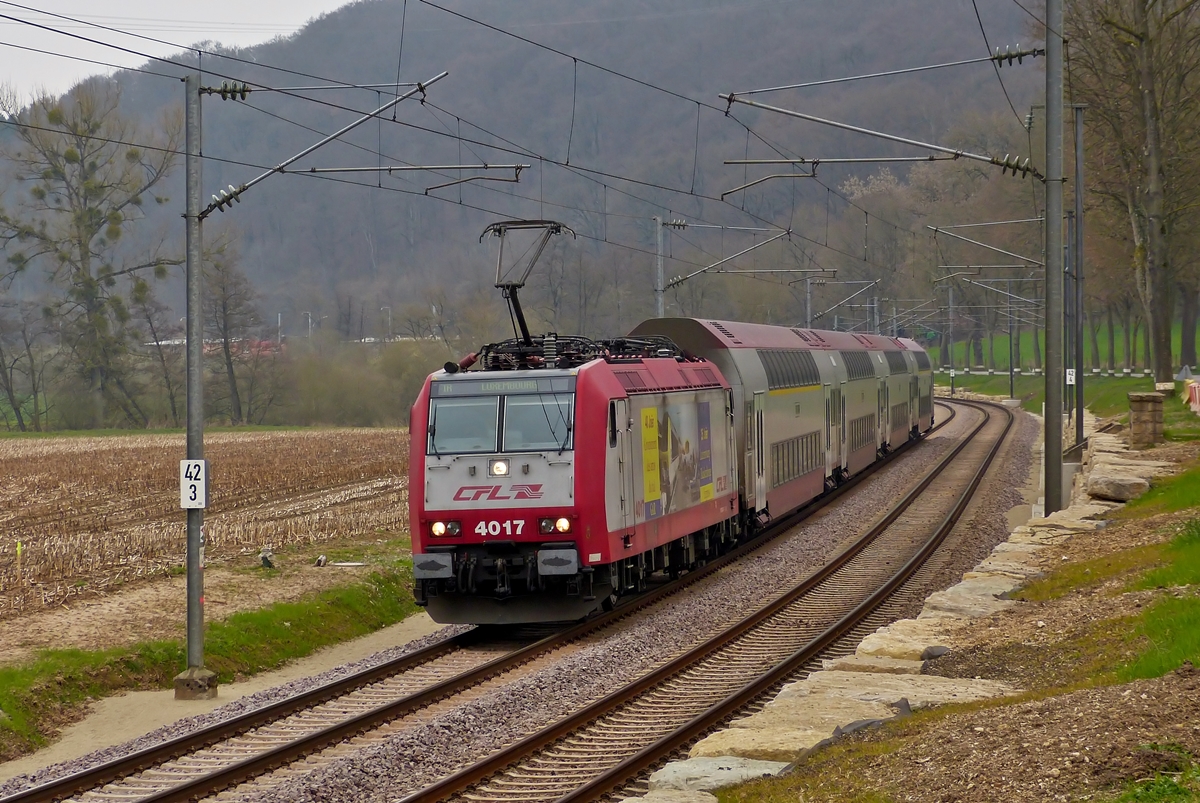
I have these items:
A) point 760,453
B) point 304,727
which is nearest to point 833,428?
point 760,453

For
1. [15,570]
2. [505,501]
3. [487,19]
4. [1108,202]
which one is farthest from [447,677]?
[487,19]

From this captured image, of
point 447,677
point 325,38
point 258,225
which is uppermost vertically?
point 325,38

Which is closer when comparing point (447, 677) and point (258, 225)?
point (447, 677)

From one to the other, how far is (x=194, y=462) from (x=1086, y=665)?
9940 millimetres

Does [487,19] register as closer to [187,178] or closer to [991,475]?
[991,475]

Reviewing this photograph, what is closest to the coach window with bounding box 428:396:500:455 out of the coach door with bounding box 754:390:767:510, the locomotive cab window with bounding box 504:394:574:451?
the locomotive cab window with bounding box 504:394:574:451

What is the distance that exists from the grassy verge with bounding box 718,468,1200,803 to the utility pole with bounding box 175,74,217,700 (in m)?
8.39

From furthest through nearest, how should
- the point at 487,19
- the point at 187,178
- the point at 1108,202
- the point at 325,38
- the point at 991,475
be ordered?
the point at 487,19 → the point at 325,38 → the point at 1108,202 → the point at 991,475 → the point at 187,178

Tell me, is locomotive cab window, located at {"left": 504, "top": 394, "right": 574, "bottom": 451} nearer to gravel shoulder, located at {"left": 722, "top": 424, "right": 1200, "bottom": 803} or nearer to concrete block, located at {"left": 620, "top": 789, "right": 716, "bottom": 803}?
gravel shoulder, located at {"left": 722, "top": 424, "right": 1200, "bottom": 803}

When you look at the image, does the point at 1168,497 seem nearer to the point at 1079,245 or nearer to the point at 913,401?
the point at 1079,245

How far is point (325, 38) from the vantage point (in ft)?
569

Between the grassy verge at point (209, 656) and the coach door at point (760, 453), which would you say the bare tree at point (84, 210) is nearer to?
the coach door at point (760, 453)

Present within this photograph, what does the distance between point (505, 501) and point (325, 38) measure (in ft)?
546

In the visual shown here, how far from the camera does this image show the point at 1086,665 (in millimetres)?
10109
